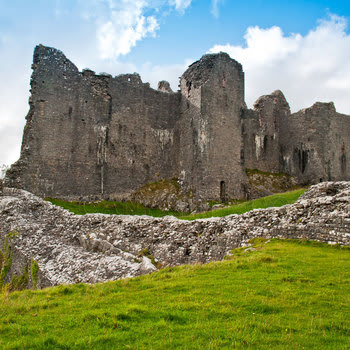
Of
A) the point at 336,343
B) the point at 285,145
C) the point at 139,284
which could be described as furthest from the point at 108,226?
the point at 285,145

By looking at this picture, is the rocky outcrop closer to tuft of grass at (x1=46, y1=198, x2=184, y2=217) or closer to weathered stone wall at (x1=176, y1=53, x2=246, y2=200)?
tuft of grass at (x1=46, y1=198, x2=184, y2=217)

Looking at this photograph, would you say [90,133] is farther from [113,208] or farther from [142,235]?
[142,235]

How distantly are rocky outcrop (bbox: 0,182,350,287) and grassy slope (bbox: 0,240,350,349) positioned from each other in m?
2.15

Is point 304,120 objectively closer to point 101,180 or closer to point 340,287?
point 101,180

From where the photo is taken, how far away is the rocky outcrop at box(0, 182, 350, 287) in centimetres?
1259

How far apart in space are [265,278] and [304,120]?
35.3 meters

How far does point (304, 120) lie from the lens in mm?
41188

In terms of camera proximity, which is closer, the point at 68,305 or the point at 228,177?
the point at 68,305

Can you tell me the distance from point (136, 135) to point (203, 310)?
2971 centimetres

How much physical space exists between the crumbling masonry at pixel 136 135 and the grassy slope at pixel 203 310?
22.1 meters

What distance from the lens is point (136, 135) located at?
1412 inches

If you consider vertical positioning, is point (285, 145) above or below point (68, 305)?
above

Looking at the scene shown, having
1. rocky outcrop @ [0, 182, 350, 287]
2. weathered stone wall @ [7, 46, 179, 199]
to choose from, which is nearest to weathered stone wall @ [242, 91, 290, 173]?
weathered stone wall @ [7, 46, 179, 199]

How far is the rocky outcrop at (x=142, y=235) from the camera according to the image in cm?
1259
